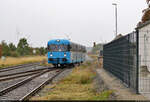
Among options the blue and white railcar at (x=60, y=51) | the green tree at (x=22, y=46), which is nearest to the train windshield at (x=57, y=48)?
the blue and white railcar at (x=60, y=51)

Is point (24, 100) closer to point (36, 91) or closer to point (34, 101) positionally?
point (34, 101)

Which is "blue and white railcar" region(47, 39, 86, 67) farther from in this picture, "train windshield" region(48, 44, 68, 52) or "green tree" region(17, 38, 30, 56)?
"green tree" region(17, 38, 30, 56)

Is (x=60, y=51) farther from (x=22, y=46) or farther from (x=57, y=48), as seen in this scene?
(x=22, y=46)

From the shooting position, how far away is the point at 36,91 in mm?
10789

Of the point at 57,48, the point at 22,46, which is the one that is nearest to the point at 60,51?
the point at 57,48

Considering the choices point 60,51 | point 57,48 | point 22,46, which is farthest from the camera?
point 22,46

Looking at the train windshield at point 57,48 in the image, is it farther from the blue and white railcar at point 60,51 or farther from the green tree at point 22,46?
the green tree at point 22,46

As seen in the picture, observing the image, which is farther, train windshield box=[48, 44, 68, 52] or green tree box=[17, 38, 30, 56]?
green tree box=[17, 38, 30, 56]

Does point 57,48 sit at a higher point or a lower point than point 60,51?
higher

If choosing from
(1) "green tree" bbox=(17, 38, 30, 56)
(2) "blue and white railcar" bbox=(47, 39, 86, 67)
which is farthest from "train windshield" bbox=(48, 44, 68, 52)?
(1) "green tree" bbox=(17, 38, 30, 56)

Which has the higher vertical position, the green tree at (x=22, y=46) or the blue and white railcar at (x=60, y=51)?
the green tree at (x=22, y=46)

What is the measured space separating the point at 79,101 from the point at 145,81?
3.13 meters

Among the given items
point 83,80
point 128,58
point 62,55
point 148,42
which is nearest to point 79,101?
point 128,58

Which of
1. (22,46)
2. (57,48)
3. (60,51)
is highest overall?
(22,46)
